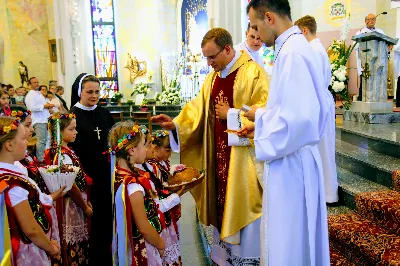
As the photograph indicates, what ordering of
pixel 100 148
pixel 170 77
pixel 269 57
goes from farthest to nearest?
pixel 170 77 < pixel 269 57 < pixel 100 148

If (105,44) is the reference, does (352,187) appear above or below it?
below

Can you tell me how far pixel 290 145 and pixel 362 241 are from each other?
157cm

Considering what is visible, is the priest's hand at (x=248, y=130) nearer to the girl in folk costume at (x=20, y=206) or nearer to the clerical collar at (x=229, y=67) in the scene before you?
the clerical collar at (x=229, y=67)

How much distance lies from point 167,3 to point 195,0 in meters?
1.44

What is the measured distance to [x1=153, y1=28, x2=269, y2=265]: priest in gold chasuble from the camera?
2789 millimetres

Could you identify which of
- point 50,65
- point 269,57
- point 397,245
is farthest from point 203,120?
point 50,65

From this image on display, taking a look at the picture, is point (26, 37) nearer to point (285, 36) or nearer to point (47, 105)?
point (47, 105)

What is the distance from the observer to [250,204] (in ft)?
9.22

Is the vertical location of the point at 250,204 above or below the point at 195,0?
below

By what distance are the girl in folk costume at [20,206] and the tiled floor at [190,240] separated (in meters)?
1.74

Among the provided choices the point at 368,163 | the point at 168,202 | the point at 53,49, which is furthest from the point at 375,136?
the point at 53,49

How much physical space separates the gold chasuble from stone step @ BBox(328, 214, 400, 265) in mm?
849

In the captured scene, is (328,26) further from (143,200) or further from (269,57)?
(143,200)

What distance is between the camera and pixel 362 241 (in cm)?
291
